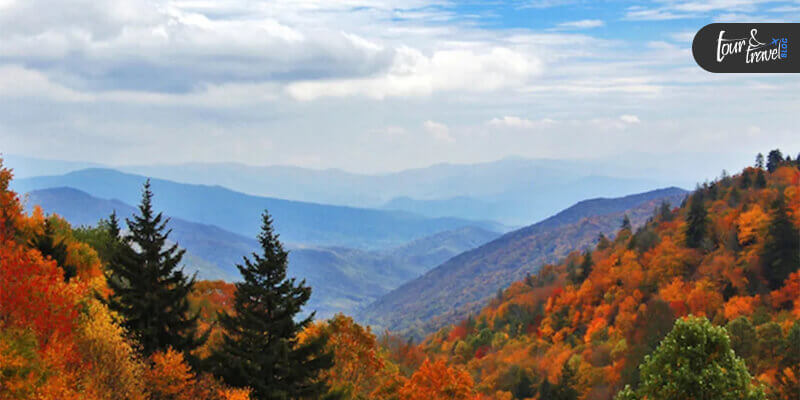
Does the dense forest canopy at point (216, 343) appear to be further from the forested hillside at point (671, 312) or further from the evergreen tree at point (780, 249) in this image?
the evergreen tree at point (780, 249)

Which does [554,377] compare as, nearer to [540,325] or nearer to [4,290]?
[540,325]

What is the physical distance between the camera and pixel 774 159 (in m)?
160

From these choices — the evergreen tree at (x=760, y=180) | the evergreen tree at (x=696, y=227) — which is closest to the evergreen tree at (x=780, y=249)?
the evergreen tree at (x=696, y=227)

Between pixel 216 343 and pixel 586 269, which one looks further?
pixel 586 269

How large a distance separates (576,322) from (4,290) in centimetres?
11686

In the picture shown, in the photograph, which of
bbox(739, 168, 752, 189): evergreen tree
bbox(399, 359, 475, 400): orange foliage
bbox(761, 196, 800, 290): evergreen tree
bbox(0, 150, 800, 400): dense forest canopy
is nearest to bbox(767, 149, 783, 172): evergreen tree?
bbox(739, 168, 752, 189): evergreen tree

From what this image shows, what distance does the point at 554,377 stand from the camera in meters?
88.3

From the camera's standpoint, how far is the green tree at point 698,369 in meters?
21.0

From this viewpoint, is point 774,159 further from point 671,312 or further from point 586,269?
point 671,312

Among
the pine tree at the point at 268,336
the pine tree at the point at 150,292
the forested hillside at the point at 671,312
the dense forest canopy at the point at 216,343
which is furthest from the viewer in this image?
the forested hillside at the point at 671,312

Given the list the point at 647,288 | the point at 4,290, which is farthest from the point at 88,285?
the point at 647,288

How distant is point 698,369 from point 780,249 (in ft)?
270

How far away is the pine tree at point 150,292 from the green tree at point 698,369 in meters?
20.0

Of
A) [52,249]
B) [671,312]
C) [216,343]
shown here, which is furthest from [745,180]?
[216,343]
